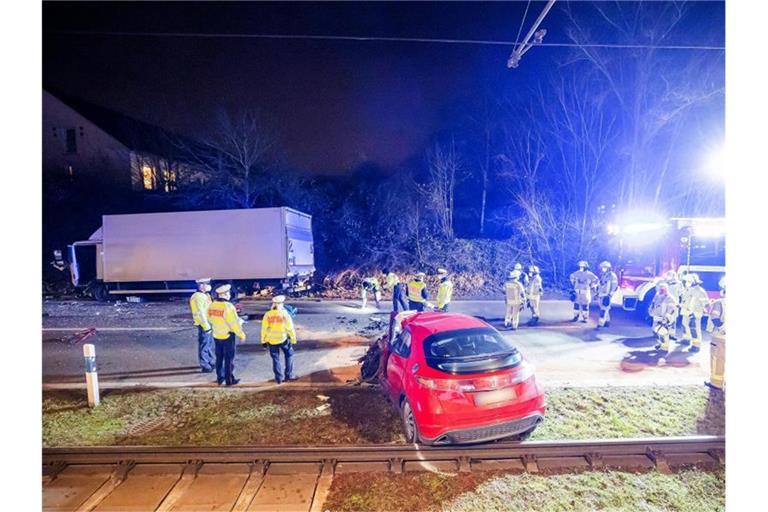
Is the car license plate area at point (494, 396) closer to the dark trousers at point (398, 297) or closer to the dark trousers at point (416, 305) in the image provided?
the dark trousers at point (416, 305)

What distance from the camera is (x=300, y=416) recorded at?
14.0ft

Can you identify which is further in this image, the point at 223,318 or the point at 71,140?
the point at 71,140

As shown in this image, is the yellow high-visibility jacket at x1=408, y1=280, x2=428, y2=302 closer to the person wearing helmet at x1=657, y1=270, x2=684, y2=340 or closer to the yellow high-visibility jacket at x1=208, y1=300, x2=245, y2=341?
the yellow high-visibility jacket at x1=208, y1=300, x2=245, y2=341

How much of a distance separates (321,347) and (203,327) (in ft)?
8.03

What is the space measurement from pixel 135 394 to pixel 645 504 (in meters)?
7.16

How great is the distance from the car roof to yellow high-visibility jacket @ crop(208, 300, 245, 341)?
3.05 m

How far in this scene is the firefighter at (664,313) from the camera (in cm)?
623

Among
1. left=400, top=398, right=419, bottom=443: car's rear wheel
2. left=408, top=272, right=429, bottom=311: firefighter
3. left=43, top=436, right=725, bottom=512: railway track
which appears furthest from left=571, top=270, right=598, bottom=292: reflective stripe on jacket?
left=400, top=398, right=419, bottom=443: car's rear wheel

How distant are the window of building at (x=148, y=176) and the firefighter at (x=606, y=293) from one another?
14.9m

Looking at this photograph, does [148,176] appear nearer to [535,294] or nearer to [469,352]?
[469,352]

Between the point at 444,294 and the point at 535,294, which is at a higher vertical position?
the point at 444,294

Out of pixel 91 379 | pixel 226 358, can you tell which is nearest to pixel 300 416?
pixel 226 358
